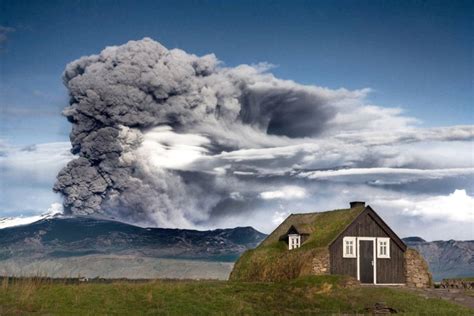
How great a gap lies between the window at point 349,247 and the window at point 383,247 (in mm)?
2100

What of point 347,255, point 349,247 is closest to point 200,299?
point 347,255

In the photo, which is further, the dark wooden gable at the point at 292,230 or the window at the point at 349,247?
the dark wooden gable at the point at 292,230

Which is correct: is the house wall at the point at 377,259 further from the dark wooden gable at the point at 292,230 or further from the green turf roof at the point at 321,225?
the dark wooden gable at the point at 292,230

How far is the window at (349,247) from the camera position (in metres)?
56.7

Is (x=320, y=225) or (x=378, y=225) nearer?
(x=378, y=225)

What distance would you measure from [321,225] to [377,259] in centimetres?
512

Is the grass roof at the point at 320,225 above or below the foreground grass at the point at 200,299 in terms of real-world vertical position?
above

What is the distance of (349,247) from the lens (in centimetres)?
5703

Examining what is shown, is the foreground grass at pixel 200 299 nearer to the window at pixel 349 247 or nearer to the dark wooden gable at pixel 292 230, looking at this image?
the window at pixel 349 247

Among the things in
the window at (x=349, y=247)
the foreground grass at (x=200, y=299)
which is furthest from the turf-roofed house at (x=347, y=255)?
the foreground grass at (x=200, y=299)

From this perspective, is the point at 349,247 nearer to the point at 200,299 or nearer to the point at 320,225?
the point at 320,225

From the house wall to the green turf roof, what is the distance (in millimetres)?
517

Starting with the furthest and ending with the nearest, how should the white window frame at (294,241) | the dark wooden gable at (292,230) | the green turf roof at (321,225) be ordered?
the dark wooden gable at (292,230)
the white window frame at (294,241)
the green turf roof at (321,225)

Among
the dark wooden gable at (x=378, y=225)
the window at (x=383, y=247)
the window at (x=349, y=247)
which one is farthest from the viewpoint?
the window at (x=383, y=247)
